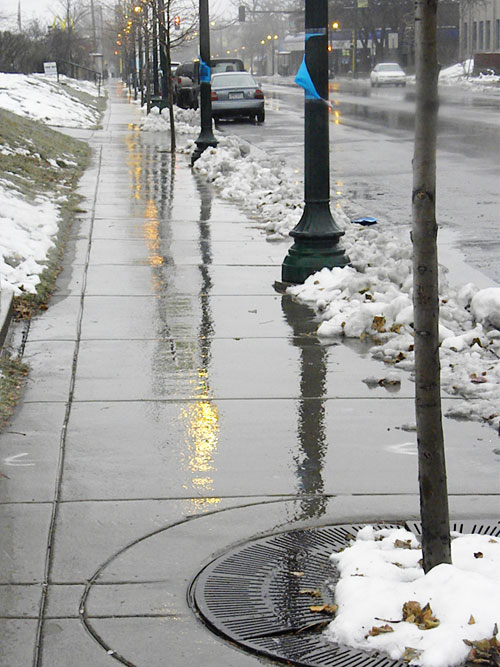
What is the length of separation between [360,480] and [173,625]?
5.14 feet

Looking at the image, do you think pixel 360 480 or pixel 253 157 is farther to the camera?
pixel 253 157

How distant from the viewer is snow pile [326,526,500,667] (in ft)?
10.9

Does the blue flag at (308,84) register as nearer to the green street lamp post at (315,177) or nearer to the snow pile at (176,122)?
the green street lamp post at (315,177)

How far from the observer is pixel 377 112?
122ft

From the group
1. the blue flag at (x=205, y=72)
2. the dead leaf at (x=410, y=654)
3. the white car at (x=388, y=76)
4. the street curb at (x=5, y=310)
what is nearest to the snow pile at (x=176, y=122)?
the blue flag at (x=205, y=72)

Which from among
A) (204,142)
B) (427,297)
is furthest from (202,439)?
(204,142)

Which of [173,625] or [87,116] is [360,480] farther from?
[87,116]

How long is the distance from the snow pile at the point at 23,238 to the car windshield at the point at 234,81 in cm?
2205

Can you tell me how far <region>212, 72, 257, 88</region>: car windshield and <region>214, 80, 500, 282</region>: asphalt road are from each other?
47.8 inches

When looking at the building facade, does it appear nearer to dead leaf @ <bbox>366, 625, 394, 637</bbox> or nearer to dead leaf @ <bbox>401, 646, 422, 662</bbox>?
dead leaf @ <bbox>366, 625, 394, 637</bbox>

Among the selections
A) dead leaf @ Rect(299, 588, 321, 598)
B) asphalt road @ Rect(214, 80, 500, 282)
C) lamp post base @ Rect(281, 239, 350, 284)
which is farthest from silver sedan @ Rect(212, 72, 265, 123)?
dead leaf @ Rect(299, 588, 321, 598)

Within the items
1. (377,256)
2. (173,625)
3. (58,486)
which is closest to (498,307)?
(377,256)

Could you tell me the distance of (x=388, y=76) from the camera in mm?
62344

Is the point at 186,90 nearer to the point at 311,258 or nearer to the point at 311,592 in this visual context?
the point at 311,258
